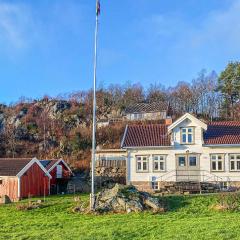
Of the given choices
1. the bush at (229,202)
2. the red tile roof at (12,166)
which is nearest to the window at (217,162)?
the bush at (229,202)

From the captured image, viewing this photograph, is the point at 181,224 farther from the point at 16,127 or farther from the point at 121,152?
the point at 16,127

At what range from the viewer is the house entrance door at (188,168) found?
33656 mm

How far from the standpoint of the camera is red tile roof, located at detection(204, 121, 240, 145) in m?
33.4

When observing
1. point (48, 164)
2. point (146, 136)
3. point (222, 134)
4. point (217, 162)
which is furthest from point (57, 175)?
point (222, 134)

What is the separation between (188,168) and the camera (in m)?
33.8

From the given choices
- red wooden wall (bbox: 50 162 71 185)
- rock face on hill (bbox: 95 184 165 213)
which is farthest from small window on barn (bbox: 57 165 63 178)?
rock face on hill (bbox: 95 184 165 213)

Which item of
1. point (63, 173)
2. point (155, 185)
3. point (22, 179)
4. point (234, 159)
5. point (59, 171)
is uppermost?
point (234, 159)

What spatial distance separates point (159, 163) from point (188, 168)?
2.42m

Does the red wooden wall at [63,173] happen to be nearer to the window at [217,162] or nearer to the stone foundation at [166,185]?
the stone foundation at [166,185]

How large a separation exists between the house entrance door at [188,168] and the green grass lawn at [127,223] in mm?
8128

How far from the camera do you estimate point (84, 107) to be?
7700cm

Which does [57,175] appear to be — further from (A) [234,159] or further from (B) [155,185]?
(A) [234,159]

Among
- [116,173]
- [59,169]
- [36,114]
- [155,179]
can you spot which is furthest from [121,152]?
[36,114]

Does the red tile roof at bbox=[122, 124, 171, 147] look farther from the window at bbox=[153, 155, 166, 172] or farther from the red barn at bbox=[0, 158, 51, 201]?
the red barn at bbox=[0, 158, 51, 201]
